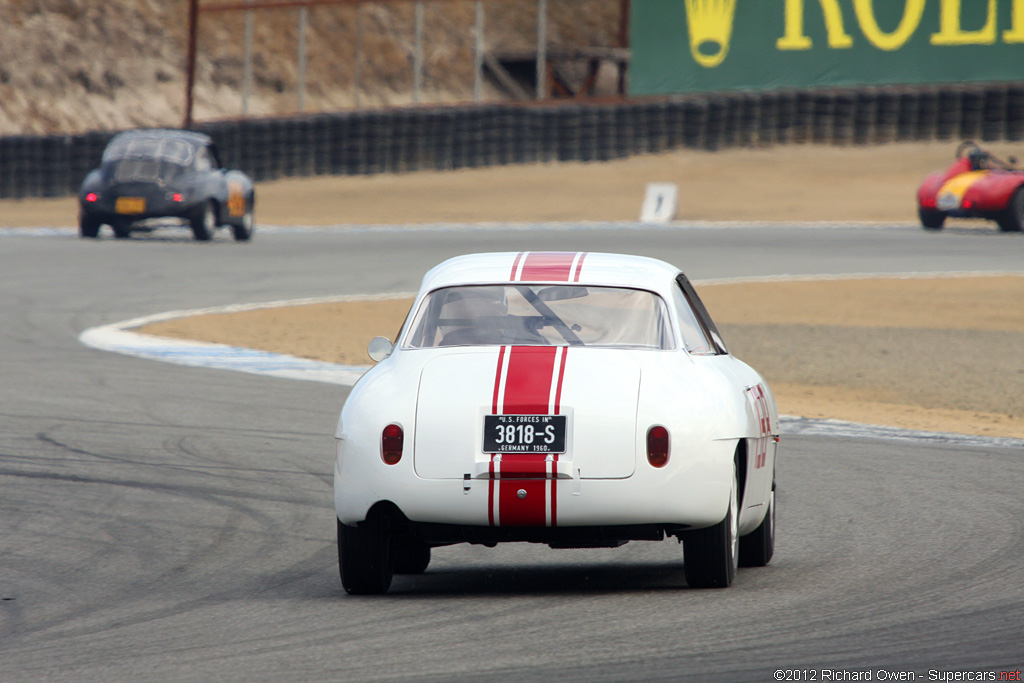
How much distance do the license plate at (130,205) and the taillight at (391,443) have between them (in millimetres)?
19321

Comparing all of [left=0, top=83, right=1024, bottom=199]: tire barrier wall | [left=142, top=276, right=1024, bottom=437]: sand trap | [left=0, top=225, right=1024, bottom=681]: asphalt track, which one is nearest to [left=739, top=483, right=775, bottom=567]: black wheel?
[left=0, top=225, right=1024, bottom=681]: asphalt track

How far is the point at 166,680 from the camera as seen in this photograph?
442cm

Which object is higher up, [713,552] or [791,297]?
[713,552]

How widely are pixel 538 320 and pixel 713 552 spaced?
1.10 metres

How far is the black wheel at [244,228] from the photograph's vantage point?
25188 mm

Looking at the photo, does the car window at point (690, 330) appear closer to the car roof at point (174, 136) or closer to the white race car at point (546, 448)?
the white race car at point (546, 448)

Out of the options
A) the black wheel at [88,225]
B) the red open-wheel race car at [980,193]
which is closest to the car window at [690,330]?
the black wheel at [88,225]

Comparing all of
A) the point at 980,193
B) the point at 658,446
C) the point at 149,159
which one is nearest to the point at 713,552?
the point at 658,446

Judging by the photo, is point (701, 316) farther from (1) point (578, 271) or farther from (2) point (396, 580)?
(2) point (396, 580)

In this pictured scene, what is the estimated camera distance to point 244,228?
2531cm

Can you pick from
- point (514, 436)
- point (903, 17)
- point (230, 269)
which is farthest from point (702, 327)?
point (903, 17)

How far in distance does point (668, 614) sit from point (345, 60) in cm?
4744

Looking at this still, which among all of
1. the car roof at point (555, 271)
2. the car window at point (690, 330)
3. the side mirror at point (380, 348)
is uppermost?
the car roof at point (555, 271)

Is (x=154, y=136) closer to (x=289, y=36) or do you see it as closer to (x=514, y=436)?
(x=514, y=436)
